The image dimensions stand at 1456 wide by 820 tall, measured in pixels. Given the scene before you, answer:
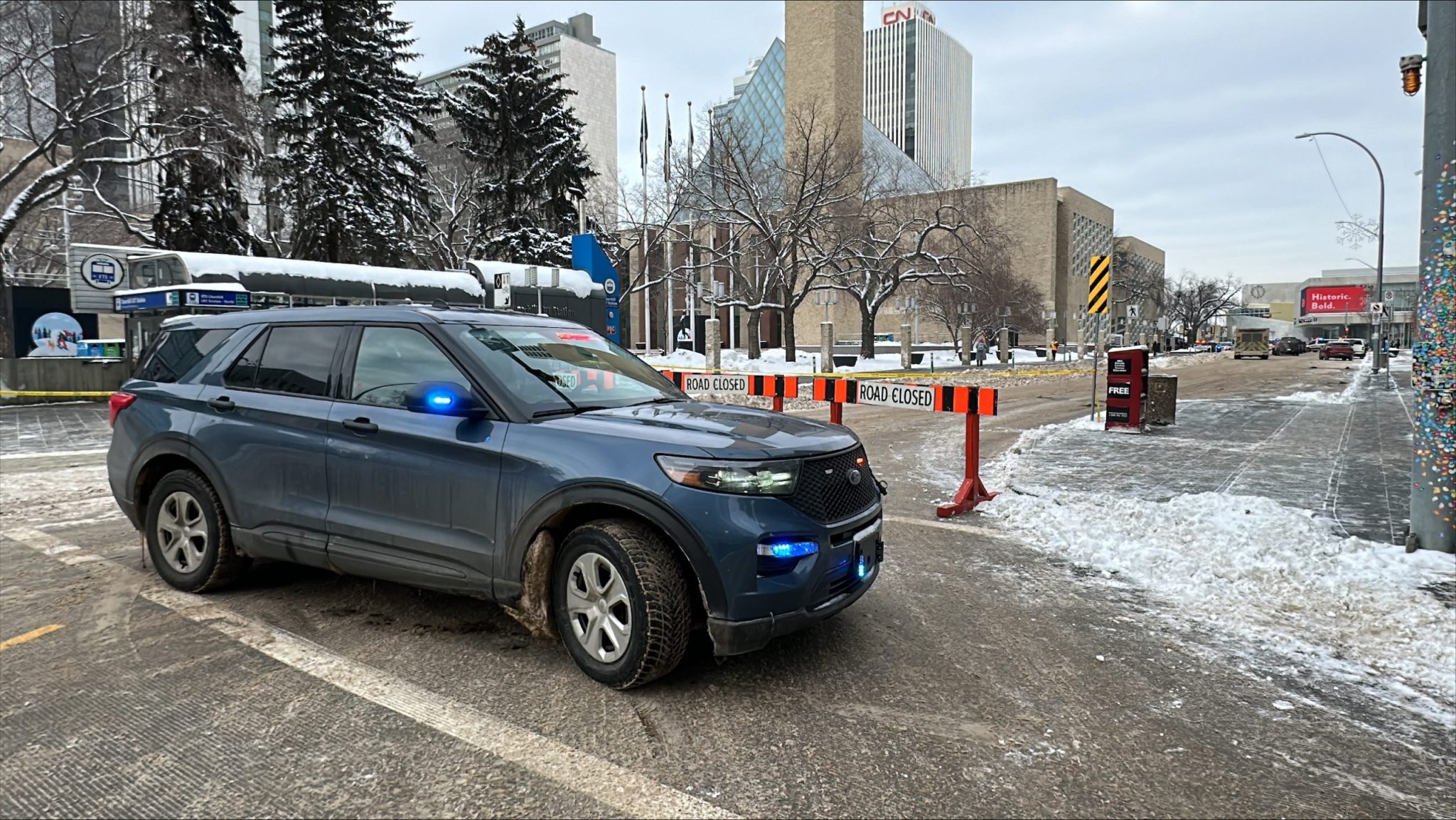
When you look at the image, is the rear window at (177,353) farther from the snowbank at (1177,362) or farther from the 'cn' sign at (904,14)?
the 'cn' sign at (904,14)

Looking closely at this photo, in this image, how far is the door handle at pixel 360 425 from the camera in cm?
417

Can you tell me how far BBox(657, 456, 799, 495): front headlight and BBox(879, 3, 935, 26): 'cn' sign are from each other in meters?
162

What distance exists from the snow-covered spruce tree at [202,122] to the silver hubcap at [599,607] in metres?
25.9

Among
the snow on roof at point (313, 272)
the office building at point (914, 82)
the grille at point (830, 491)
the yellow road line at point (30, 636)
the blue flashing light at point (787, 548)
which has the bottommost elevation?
the yellow road line at point (30, 636)

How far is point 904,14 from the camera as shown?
151 meters

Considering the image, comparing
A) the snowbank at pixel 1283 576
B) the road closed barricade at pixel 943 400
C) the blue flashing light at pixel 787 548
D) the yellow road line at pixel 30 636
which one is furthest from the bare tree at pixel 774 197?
the blue flashing light at pixel 787 548

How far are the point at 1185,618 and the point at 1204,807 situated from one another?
88.4 inches

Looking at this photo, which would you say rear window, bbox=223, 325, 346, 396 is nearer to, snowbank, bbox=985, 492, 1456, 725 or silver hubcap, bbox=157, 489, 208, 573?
silver hubcap, bbox=157, 489, 208, 573

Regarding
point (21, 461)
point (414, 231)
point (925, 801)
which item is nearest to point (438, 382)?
point (925, 801)

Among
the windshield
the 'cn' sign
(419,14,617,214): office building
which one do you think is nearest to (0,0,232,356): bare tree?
the windshield

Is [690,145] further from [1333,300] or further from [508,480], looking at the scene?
[1333,300]

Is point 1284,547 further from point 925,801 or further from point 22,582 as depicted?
point 22,582

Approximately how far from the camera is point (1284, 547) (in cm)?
567

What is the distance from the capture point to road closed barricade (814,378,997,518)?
23.9 ft
